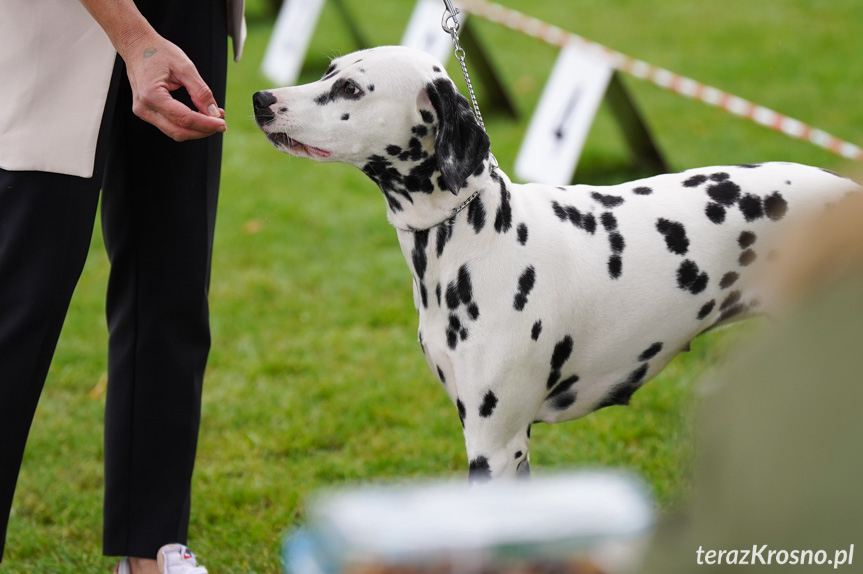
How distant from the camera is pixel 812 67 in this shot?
8.61 m

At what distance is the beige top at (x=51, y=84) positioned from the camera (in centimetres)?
238

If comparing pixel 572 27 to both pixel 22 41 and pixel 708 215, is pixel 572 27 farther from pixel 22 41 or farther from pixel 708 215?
pixel 22 41

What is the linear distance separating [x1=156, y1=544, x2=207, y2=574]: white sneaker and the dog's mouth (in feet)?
4.36

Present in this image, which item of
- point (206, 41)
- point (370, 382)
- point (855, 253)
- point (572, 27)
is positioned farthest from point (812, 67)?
point (855, 253)

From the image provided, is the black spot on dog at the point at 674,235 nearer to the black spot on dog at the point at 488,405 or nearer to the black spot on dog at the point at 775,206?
the black spot on dog at the point at 775,206

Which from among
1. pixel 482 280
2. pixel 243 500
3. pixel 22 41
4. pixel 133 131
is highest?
pixel 22 41

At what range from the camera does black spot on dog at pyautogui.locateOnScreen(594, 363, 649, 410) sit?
9.41ft

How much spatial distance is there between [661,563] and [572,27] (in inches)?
381

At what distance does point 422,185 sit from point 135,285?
942 mm

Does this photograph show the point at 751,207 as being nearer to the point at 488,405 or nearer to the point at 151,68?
the point at 488,405

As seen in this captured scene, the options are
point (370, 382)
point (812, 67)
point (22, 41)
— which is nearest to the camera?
point (22, 41)

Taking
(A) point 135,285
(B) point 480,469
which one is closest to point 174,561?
(A) point 135,285

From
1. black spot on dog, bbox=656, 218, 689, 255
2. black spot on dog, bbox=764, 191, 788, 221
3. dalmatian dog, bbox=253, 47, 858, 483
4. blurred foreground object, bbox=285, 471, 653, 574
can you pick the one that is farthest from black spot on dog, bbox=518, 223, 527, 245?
blurred foreground object, bbox=285, 471, 653, 574

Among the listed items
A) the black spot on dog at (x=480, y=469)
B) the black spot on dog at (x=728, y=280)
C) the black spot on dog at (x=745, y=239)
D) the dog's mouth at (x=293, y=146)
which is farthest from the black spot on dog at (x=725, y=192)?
the dog's mouth at (x=293, y=146)
